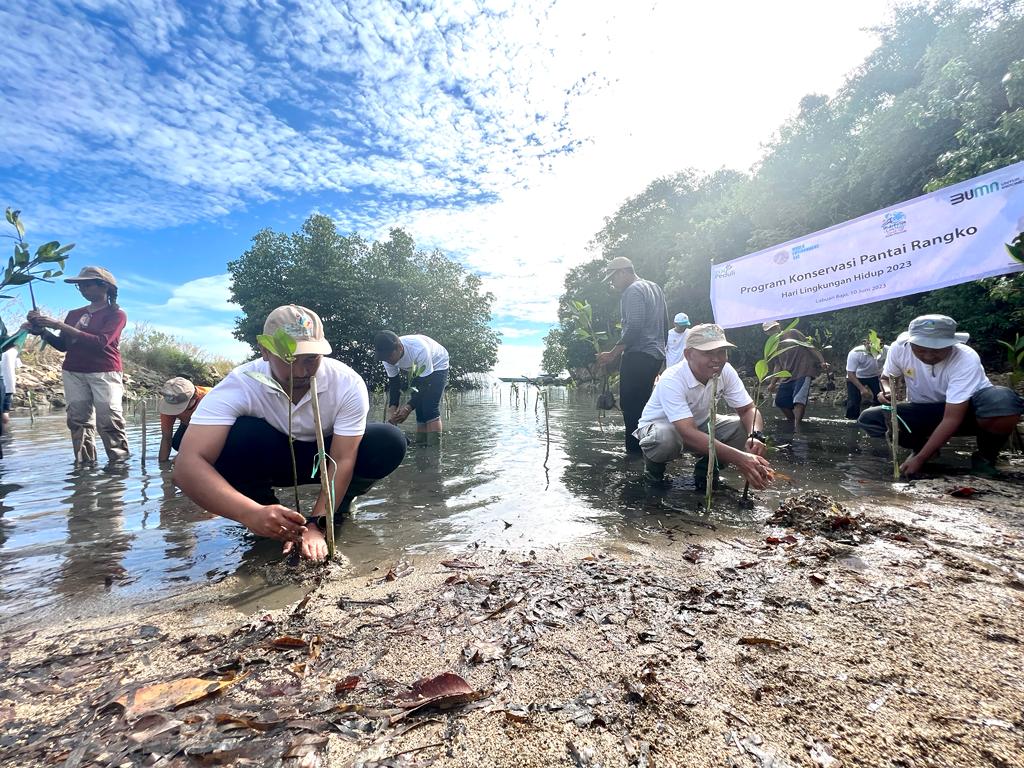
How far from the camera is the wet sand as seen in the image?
0.93 m

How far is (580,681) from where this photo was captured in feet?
3.77

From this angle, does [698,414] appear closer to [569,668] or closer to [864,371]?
[569,668]

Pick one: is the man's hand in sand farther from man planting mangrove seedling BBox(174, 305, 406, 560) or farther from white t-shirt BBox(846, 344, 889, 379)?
white t-shirt BBox(846, 344, 889, 379)

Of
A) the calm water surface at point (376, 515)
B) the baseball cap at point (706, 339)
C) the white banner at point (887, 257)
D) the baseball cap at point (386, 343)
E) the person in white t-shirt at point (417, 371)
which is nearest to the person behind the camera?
the calm water surface at point (376, 515)

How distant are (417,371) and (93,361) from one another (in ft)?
11.0

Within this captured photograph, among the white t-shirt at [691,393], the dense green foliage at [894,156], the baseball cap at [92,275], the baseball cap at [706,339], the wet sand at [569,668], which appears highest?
the dense green foliage at [894,156]

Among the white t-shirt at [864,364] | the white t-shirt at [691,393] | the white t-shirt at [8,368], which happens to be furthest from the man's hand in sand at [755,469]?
the white t-shirt at [8,368]

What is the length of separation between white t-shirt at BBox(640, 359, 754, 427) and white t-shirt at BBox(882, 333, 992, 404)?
1.35m

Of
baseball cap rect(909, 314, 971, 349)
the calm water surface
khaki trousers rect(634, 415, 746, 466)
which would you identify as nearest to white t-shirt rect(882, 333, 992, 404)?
baseball cap rect(909, 314, 971, 349)

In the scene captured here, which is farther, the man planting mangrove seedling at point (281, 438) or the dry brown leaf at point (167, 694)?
the man planting mangrove seedling at point (281, 438)

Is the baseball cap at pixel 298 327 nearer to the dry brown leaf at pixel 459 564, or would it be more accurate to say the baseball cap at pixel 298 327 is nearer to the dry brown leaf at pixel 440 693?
the dry brown leaf at pixel 459 564

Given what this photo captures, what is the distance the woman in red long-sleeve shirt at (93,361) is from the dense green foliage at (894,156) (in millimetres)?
9116

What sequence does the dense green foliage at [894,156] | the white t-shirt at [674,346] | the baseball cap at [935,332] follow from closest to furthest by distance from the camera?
1. the baseball cap at [935,332]
2. the white t-shirt at [674,346]
3. the dense green foliage at [894,156]

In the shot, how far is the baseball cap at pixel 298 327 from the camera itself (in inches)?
79.0
